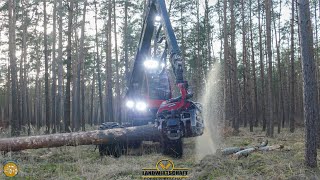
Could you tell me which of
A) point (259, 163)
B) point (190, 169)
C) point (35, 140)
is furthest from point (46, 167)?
point (259, 163)

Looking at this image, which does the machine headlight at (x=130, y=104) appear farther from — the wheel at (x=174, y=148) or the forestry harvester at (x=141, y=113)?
the wheel at (x=174, y=148)

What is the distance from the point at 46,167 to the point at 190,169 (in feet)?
12.6

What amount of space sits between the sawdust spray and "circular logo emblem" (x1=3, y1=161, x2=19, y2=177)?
4.77 m

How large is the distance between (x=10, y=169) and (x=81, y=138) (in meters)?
3.41

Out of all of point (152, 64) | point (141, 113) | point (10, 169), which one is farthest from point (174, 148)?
point (10, 169)

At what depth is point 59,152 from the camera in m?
10.9

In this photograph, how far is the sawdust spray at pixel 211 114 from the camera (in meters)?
12.2

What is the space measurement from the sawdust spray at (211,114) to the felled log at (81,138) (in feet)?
6.35

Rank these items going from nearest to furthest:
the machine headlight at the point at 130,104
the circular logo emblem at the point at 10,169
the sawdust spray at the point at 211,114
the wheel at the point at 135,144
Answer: the circular logo emblem at the point at 10,169 < the wheel at the point at 135,144 < the machine headlight at the point at 130,104 < the sawdust spray at the point at 211,114

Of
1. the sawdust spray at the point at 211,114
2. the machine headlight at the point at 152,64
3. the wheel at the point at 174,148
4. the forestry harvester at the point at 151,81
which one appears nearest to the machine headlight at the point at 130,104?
the forestry harvester at the point at 151,81

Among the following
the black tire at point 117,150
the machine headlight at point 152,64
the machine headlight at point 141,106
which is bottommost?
the black tire at point 117,150

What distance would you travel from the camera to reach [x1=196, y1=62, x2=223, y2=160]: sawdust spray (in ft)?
39.9

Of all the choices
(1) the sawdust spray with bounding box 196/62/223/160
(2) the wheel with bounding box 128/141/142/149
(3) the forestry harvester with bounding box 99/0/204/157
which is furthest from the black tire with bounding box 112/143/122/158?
(1) the sawdust spray with bounding box 196/62/223/160

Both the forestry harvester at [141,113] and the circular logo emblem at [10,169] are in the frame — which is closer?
the circular logo emblem at [10,169]
